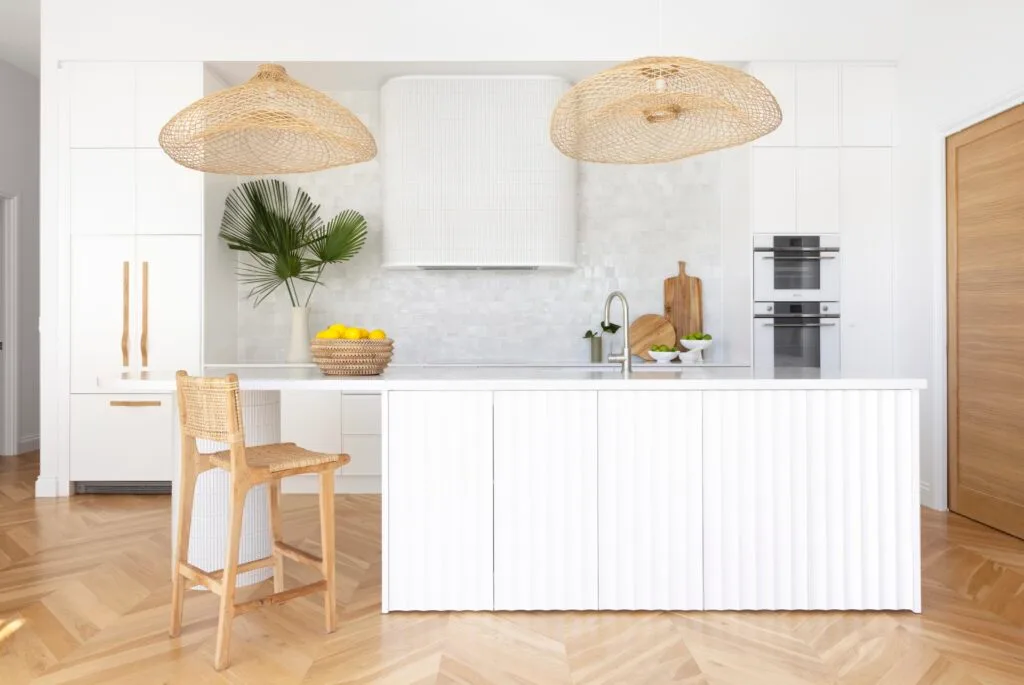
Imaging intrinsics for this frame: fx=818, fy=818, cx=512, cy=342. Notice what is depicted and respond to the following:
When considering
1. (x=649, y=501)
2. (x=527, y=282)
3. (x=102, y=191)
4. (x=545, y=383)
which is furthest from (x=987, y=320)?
(x=102, y=191)

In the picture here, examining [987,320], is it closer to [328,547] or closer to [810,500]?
[810,500]

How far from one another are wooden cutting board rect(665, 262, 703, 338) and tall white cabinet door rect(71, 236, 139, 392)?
3.45 metres

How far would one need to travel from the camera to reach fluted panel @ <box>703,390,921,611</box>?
2875mm

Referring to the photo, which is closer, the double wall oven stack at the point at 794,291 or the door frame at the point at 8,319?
the double wall oven stack at the point at 794,291

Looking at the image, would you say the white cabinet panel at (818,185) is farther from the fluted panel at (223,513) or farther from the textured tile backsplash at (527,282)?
the fluted panel at (223,513)

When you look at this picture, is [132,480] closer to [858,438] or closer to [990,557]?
[858,438]

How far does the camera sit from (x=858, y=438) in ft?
9.43

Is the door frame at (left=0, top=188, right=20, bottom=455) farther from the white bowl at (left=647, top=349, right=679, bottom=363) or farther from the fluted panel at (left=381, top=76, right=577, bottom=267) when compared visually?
the white bowl at (left=647, top=349, right=679, bottom=363)

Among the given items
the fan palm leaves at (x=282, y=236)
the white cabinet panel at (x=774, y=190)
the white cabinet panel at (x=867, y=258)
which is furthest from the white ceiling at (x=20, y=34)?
the white cabinet panel at (x=867, y=258)

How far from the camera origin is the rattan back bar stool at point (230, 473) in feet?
8.09

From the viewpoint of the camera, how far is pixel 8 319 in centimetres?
646

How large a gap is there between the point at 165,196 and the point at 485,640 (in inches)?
142

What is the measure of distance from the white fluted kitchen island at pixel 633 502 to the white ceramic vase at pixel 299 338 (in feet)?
7.93

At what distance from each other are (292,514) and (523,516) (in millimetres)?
2050
